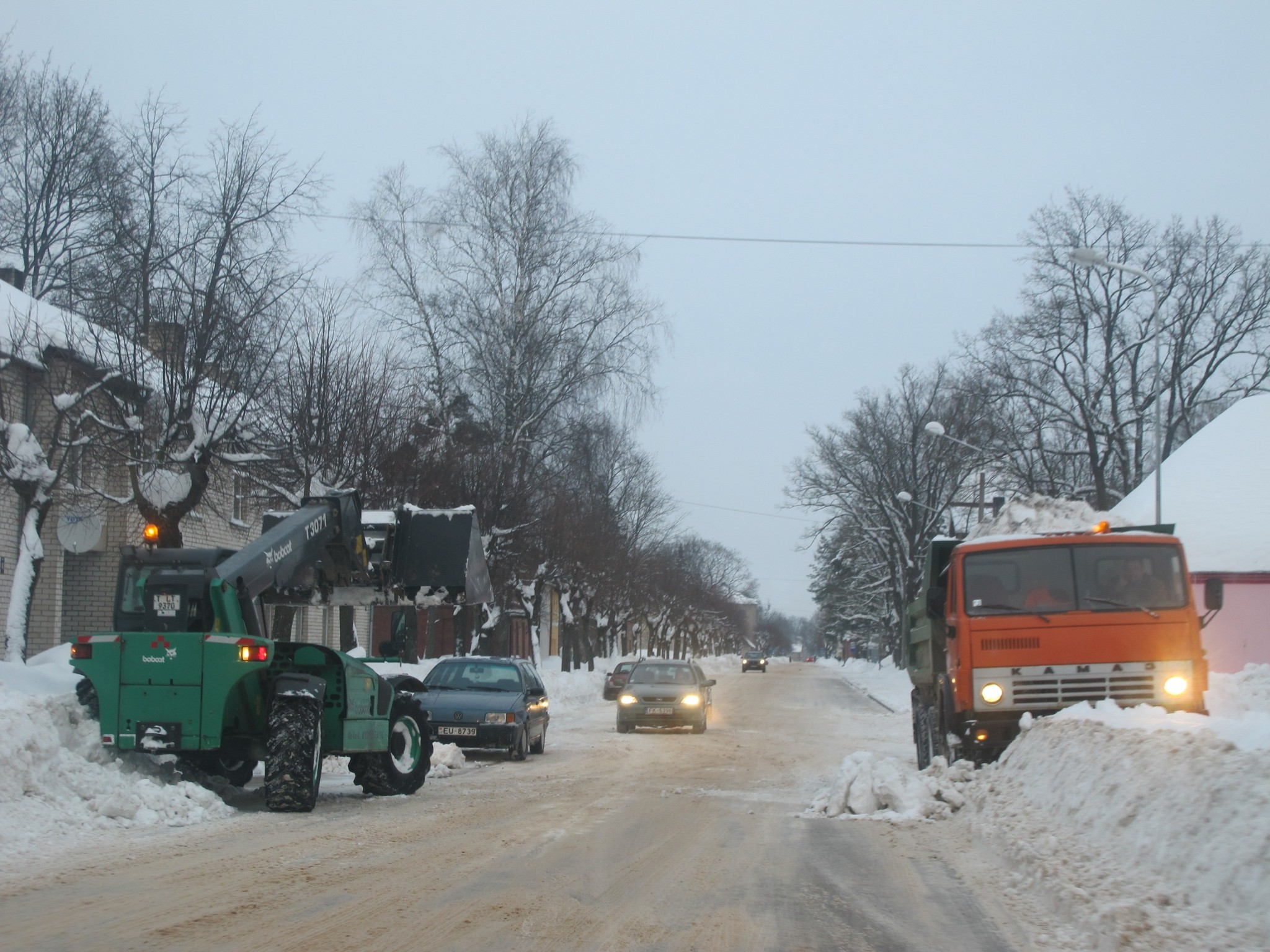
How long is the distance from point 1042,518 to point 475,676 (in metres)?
8.82

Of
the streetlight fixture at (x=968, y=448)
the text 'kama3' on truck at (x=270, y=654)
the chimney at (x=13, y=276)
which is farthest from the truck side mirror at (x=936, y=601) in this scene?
the chimney at (x=13, y=276)

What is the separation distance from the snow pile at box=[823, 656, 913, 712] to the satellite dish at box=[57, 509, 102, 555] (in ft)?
51.0

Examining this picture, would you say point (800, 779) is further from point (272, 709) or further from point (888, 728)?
point (888, 728)

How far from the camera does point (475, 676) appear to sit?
18.6 metres

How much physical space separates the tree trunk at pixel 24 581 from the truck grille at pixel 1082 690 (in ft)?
43.5

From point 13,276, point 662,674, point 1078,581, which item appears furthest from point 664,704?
point 13,276

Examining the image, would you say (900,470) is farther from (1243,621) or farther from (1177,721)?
(1177,721)

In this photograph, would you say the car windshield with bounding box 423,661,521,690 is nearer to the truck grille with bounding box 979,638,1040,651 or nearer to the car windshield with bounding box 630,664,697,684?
the car windshield with bounding box 630,664,697,684

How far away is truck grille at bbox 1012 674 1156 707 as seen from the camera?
1148 centimetres

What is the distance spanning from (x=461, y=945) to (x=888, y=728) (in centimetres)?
2153

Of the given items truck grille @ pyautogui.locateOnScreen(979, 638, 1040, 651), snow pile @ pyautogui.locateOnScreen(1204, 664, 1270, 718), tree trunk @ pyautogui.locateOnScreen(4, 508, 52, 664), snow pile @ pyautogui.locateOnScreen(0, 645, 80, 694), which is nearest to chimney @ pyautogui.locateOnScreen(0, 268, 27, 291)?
tree trunk @ pyautogui.locateOnScreen(4, 508, 52, 664)

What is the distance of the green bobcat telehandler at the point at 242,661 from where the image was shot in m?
10.3

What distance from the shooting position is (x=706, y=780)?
14.8 m

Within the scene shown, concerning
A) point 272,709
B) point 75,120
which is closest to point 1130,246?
point 75,120
